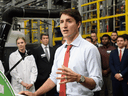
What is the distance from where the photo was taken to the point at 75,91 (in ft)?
4.72

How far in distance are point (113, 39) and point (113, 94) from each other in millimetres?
1182

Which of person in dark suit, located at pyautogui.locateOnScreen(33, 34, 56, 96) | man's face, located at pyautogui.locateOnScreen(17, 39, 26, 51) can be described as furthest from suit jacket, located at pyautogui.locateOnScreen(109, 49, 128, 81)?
man's face, located at pyautogui.locateOnScreen(17, 39, 26, 51)

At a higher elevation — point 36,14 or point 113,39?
point 36,14

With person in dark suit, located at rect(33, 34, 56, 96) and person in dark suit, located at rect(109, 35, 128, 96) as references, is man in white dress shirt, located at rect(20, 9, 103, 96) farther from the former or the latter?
person in dark suit, located at rect(33, 34, 56, 96)

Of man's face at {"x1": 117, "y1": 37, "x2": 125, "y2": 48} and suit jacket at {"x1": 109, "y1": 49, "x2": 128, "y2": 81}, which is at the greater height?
man's face at {"x1": 117, "y1": 37, "x2": 125, "y2": 48}

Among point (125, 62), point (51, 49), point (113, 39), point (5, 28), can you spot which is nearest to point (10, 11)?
point (5, 28)

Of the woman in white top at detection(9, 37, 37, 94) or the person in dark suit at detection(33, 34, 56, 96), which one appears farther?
the person in dark suit at detection(33, 34, 56, 96)

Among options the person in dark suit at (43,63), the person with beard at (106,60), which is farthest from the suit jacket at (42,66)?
the person with beard at (106,60)

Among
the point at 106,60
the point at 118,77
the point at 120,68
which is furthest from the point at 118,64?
the point at 106,60

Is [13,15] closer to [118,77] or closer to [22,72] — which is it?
[22,72]

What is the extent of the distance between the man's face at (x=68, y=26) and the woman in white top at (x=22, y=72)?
2684 mm

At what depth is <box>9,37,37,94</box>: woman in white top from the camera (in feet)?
12.8

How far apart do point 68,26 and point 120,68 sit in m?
2.81

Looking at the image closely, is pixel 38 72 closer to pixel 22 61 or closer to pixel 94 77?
pixel 22 61
